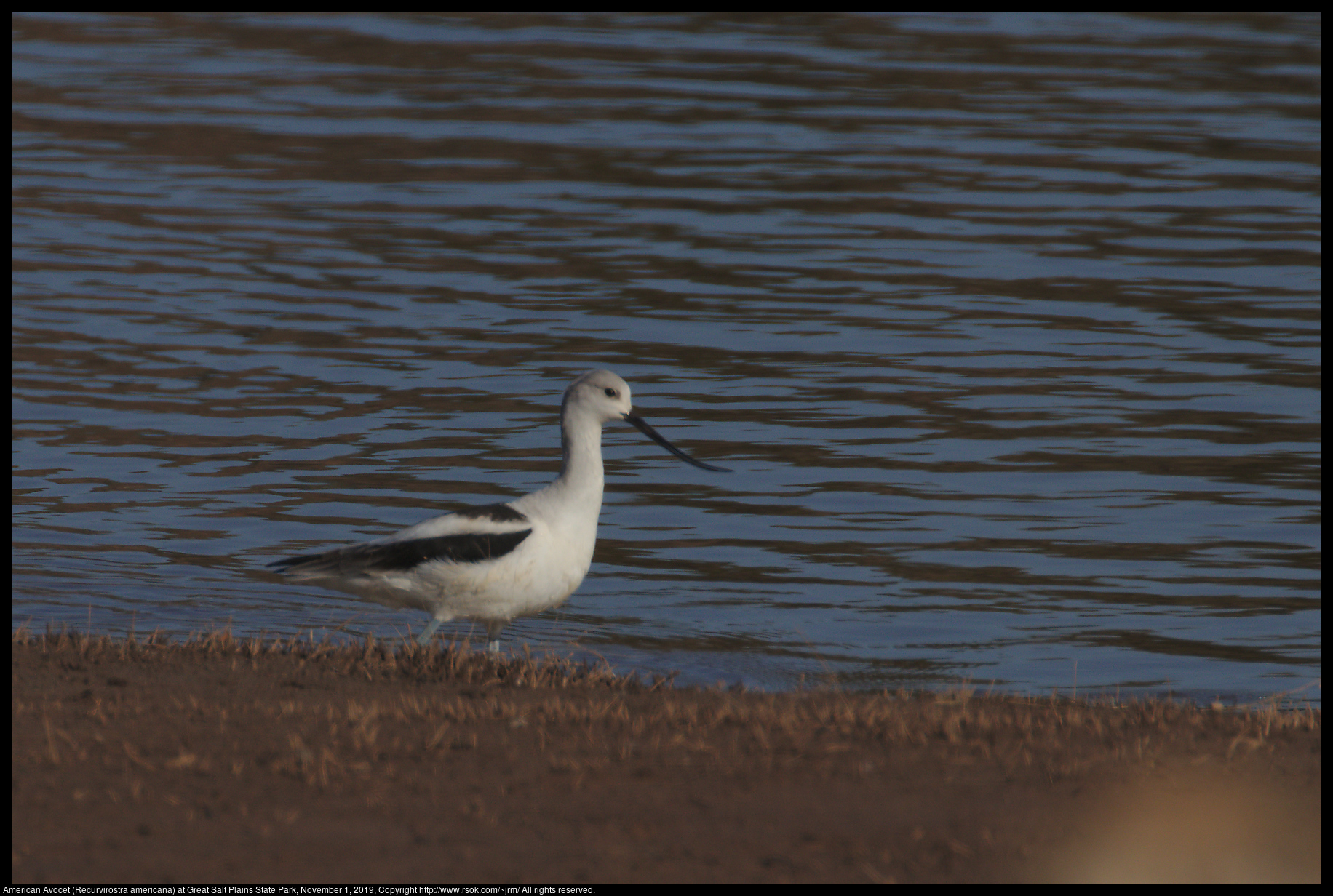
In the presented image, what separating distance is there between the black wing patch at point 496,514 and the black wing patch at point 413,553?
0.04 m

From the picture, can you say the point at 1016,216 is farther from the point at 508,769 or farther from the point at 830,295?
the point at 508,769

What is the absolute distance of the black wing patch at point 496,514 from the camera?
25.8 feet

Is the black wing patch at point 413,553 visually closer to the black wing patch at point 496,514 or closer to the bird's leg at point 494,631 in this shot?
the black wing patch at point 496,514

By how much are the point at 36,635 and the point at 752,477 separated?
22.5 ft

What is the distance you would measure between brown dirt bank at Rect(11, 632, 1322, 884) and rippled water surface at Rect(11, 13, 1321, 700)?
8.55 ft

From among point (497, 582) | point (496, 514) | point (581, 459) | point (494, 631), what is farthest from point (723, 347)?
point (497, 582)

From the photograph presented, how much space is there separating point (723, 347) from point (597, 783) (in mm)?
11982

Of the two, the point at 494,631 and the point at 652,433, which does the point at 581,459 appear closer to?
the point at 652,433

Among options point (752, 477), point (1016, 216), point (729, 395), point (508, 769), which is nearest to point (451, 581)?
point (508, 769)

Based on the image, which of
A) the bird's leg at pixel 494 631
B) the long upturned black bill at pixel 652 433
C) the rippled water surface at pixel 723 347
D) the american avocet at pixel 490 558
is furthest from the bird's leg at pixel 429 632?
the rippled water surface at pixel 723 347

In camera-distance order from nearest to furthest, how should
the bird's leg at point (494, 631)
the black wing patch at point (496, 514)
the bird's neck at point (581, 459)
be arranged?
the black wing patch at point (496, 514)
the bird's leg at point (494, 631)
the bird's neck at point (581, 459)

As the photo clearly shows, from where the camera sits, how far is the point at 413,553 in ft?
25.7

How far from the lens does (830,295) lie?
19.5 metres

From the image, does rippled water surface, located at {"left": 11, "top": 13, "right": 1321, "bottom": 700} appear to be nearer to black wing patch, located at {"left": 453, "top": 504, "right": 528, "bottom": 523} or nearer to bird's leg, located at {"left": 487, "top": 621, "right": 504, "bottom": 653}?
bird's leg, located at {"left": 487, "top": 621, "right": 504, "bottom": 653}
